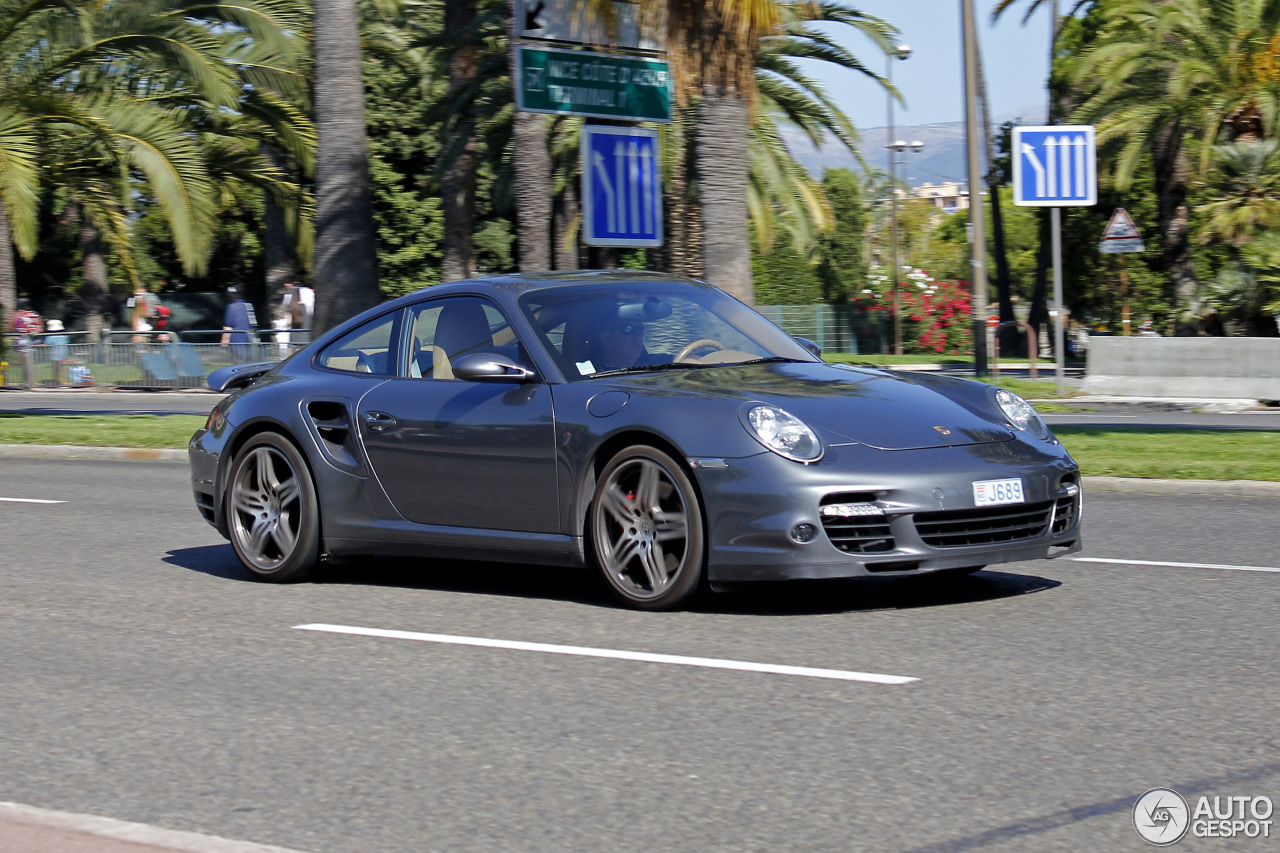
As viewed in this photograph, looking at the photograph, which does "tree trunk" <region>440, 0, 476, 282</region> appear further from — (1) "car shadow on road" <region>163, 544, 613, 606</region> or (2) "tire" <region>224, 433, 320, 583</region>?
(2) "tire" <region>224, 433, 320, 583</region>

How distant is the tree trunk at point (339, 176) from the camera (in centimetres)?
1830

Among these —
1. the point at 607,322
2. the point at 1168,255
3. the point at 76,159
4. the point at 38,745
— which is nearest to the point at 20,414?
the point at 76,159

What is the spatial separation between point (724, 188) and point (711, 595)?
8.63 m

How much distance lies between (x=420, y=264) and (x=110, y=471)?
102 ft

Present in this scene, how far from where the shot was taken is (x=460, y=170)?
87.8 ft

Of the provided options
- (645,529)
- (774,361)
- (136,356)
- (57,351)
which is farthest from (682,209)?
(645,529)

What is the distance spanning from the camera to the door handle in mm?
7695

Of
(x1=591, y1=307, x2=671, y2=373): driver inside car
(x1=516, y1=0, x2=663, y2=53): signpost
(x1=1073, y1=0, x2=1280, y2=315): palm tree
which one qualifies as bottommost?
(x1=591, y1=307, x2=671, y2=373): driver inside car

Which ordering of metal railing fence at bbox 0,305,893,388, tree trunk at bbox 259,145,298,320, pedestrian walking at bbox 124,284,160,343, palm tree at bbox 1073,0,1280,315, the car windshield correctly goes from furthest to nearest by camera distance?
1. tree trunk at bbox 259,145,298,320
2. pedestrian walking at bbox 124,284,160,343
3. palm tree at bbox 1073,0,1280,315
4. metal railing fence at bbox 0,305,893,388
5. the car windshield

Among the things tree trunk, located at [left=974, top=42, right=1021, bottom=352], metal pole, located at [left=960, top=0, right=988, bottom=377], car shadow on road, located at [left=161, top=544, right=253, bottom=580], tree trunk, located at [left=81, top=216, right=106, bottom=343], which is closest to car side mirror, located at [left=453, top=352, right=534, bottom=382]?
car shadow on road, located at [left=161, top=544, right=253, bottom=580]

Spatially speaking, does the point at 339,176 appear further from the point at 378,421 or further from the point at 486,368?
the point at 486,368

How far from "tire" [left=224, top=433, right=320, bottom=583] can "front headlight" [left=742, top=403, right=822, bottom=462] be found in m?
2.55

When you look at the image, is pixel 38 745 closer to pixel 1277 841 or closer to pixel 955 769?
pixel 955 769

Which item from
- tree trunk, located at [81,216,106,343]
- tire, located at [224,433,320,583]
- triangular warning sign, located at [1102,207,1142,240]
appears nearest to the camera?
tire, located at [224,433,320,583]
